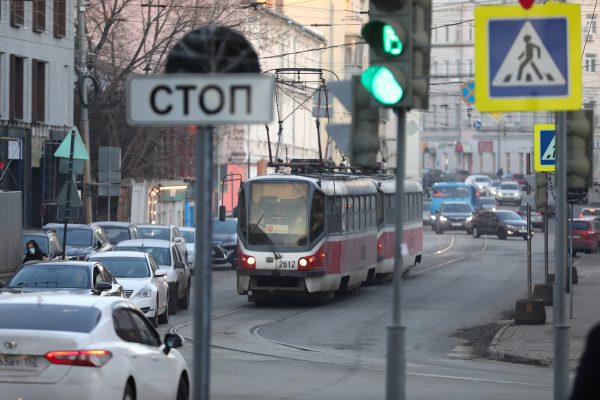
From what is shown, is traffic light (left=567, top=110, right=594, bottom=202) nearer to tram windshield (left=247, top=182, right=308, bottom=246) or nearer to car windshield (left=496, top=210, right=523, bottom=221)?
tram windshield (left=247, top=182, right=308, bottom=246)

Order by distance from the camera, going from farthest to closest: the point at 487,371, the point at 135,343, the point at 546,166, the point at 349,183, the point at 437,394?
1. the point at 349,183
2. the point at 546,166
3. the point at 487,371
4. the point at 437,394
5. the point at 135,343

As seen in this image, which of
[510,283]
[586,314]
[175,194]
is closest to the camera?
[586,314]

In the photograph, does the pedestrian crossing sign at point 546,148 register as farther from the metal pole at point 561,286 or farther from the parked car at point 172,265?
the parked car at point 172,265

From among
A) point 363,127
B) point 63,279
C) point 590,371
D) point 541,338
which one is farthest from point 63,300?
point 541,338

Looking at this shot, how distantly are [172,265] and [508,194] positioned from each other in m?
80.0

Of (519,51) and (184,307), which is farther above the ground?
(519,51)

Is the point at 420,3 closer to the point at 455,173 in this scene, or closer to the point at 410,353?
the point at 410,353

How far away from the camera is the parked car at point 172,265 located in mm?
29812

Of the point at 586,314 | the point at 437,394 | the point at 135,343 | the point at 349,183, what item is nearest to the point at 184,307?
the point at 349,183

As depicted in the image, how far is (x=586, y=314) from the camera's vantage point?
2923cm

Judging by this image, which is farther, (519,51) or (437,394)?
(437,394)

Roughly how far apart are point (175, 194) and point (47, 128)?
54.5 ft

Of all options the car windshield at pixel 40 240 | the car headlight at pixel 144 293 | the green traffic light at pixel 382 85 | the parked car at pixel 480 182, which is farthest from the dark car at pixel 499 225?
the green traffic light at pixel 382 85

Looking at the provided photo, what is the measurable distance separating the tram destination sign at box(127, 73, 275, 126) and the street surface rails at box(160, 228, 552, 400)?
26.7ft
